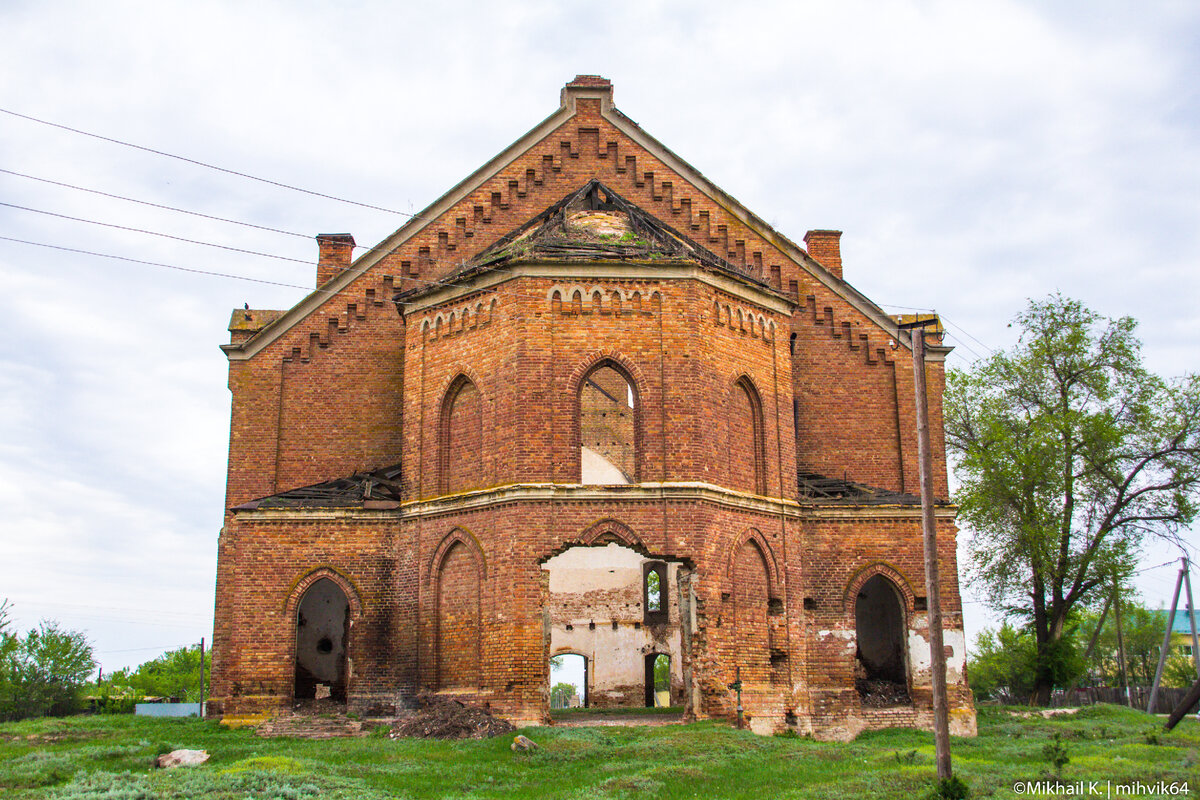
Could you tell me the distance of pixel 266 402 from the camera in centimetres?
2441

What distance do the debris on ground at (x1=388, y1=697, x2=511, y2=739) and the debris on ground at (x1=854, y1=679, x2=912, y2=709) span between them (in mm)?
7979

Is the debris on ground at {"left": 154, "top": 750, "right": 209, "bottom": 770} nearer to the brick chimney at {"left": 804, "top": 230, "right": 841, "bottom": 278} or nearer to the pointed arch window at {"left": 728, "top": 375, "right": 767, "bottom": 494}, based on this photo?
the pointed arch window at {"left": 728, "top": 375, "right": 767, "bottom": 494}

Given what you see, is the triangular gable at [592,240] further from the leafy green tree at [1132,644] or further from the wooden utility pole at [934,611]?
the leafy green tree at [1132,644]

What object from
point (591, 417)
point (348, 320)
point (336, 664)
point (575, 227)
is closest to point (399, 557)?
point (336, 664)

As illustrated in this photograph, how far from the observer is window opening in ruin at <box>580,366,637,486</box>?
32.5 metres

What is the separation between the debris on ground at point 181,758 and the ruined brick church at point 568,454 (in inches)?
165

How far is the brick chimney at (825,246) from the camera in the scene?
2689 centimetres

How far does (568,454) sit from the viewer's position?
20.6 meters

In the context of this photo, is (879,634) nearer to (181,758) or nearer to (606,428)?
(606,428)

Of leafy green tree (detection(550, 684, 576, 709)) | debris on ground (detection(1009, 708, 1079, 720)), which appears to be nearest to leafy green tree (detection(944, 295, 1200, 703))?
debris on ground (detection(1009, 708, 1079, 720))

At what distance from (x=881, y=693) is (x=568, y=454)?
8630mm

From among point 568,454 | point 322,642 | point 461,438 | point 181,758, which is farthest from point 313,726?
point 568,454

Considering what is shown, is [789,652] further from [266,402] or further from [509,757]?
[266,402]

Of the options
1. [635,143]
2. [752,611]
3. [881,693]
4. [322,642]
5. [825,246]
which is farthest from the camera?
[825,246]
